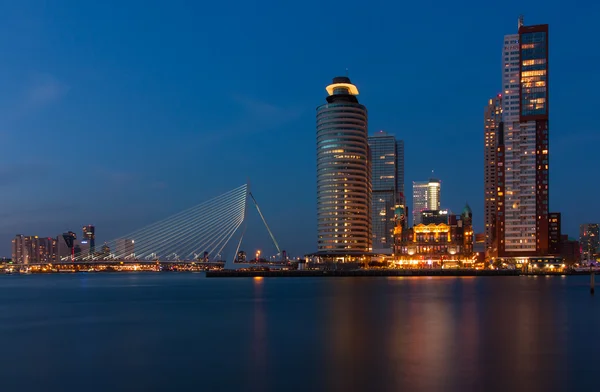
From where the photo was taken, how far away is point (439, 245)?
179000mm

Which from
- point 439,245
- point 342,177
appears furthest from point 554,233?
point 342,177

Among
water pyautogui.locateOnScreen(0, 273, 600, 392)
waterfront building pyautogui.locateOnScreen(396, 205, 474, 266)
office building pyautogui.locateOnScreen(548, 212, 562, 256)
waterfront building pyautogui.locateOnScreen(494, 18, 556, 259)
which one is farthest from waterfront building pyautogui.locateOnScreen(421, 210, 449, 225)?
water pyautogui.locateOnScreen(0, 273, 600, 392)

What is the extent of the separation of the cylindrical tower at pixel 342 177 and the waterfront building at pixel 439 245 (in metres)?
15.3

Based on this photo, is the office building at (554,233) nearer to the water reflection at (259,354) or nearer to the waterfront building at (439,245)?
the waterfront building at (439,245)

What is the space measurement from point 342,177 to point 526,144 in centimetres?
5288

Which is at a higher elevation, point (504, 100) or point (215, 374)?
point (504, 100)

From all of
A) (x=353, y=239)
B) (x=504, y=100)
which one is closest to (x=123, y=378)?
(x=504, y=100)

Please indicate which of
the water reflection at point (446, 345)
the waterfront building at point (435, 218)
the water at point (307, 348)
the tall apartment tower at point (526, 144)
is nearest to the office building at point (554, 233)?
the waterfront building at point (435, 218)

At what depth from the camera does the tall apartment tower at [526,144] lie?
142m

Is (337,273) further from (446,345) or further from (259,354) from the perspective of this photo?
(259,354)

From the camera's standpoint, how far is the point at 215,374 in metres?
27.5

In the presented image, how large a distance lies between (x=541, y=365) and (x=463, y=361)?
3668 mm

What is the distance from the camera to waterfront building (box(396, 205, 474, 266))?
177625 millimetres

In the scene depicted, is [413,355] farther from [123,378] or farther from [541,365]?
[123,378]
